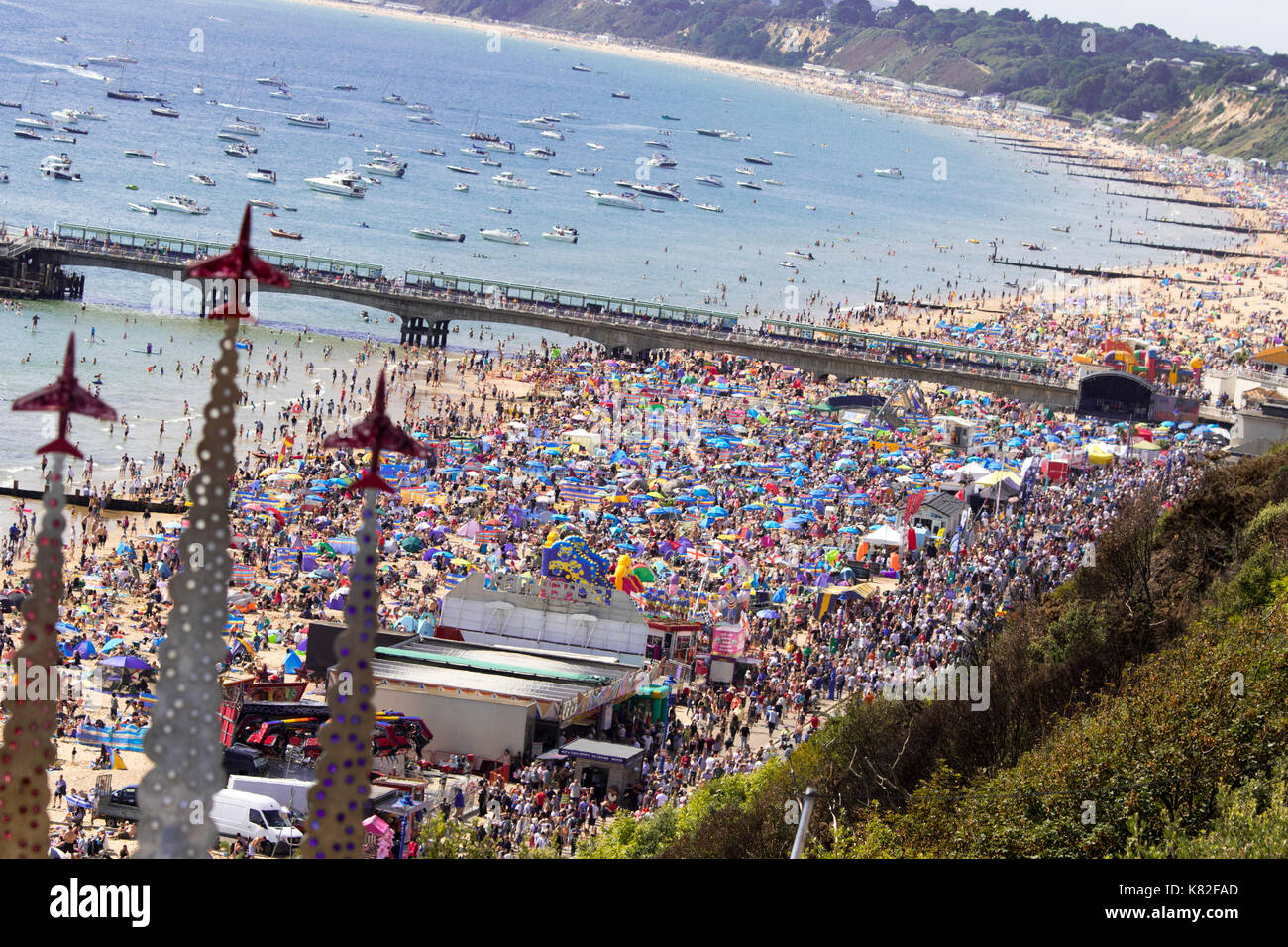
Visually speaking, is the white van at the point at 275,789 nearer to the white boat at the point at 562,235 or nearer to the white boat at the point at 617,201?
the white boat at the point at 562,235

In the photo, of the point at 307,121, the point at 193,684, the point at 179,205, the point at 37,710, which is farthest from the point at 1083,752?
the point at 307,121

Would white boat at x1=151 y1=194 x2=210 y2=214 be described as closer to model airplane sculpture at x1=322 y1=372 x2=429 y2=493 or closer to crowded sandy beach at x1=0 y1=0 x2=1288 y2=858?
crowded sandy beach at x1=0 y1=0 x2=1288 y2=858

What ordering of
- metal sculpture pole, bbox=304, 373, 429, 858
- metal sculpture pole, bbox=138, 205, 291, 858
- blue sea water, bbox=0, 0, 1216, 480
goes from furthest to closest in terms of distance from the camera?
blue sea water, bbox=0, 0, 1216, 480
metal sculpture pole, bbox=304, 373, 429, 858
metal sculpture pole, bbox=138, 205, 291, 858

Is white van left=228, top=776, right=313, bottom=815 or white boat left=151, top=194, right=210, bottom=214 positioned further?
white boat left=151, top=194, right=210, bottom=214

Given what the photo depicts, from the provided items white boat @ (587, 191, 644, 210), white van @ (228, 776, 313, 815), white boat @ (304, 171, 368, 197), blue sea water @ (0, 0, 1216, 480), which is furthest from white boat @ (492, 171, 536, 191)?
white van @ (228, 776, 313, 815)

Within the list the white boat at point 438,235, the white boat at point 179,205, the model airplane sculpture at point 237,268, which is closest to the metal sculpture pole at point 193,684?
the model airplane sculpture at point 237,268
